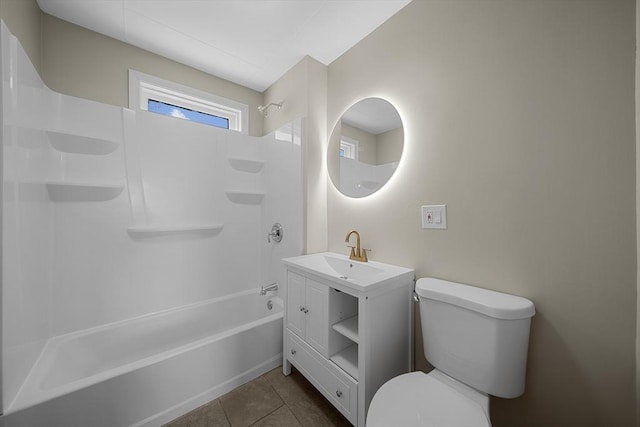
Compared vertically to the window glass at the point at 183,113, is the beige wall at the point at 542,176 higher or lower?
lower

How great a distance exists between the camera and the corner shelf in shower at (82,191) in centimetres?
146

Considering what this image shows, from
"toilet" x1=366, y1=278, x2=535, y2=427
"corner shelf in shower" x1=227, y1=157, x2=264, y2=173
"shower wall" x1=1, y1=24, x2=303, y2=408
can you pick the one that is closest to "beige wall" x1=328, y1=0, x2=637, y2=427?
"toilet" x1=366, y1=278, x2=535, y2=427

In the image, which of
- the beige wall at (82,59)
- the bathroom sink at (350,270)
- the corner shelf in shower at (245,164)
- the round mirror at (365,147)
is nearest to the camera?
the bathroom sink at (350,270)

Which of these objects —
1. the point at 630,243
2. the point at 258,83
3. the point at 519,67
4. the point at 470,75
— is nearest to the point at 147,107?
the point at 258,83

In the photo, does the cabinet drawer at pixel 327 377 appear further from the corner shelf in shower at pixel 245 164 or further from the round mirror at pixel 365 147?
the corner shelf in shower at pixel 245 164

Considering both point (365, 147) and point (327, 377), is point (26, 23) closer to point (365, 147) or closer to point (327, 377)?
point (365, 147)

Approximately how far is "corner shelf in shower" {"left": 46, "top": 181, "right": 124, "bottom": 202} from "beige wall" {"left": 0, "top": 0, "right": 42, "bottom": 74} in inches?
28.9

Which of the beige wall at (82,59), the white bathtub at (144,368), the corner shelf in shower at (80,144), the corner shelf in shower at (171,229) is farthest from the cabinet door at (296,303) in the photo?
the beige wall at (82,59)

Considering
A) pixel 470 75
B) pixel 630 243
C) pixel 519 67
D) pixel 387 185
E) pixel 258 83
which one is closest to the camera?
pixel 630 243

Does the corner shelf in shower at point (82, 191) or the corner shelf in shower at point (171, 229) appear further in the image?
the corner shelf in shower at point (171, 229)

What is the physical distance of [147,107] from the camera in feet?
6.42

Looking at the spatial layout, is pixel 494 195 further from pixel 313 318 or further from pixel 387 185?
pixel 313 318

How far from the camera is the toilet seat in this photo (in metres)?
0.79

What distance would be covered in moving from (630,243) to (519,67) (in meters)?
0.80
